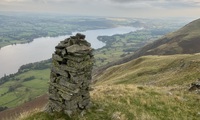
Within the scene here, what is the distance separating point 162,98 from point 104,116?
748cm

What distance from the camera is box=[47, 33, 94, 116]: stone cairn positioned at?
1830cm

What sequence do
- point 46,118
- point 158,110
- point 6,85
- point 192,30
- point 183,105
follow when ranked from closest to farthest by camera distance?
point 46,118
point 158,110
point 183,105
point 192,30
point 6,85

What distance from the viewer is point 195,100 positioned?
77.8 ft

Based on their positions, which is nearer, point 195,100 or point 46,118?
point 46,118

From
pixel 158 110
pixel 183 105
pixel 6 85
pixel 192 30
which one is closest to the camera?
pixel 158 110

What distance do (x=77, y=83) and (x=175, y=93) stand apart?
41.1 ft

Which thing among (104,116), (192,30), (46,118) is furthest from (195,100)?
(192,30)

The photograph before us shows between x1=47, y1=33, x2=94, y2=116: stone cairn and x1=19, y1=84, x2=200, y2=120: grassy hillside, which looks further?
x1=19, y1=84, x2=200, y2=120: grassy hillside

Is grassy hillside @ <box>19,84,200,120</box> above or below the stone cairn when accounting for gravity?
below

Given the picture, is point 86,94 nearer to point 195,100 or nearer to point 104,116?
point 104,116

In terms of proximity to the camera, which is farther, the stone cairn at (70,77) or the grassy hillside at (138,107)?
the grassy hillside at (138,107)

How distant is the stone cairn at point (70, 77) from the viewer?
18.3 metres

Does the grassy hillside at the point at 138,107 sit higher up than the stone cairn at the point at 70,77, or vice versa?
the stone cairn at the point at 70,77

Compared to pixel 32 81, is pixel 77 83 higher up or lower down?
higher up
